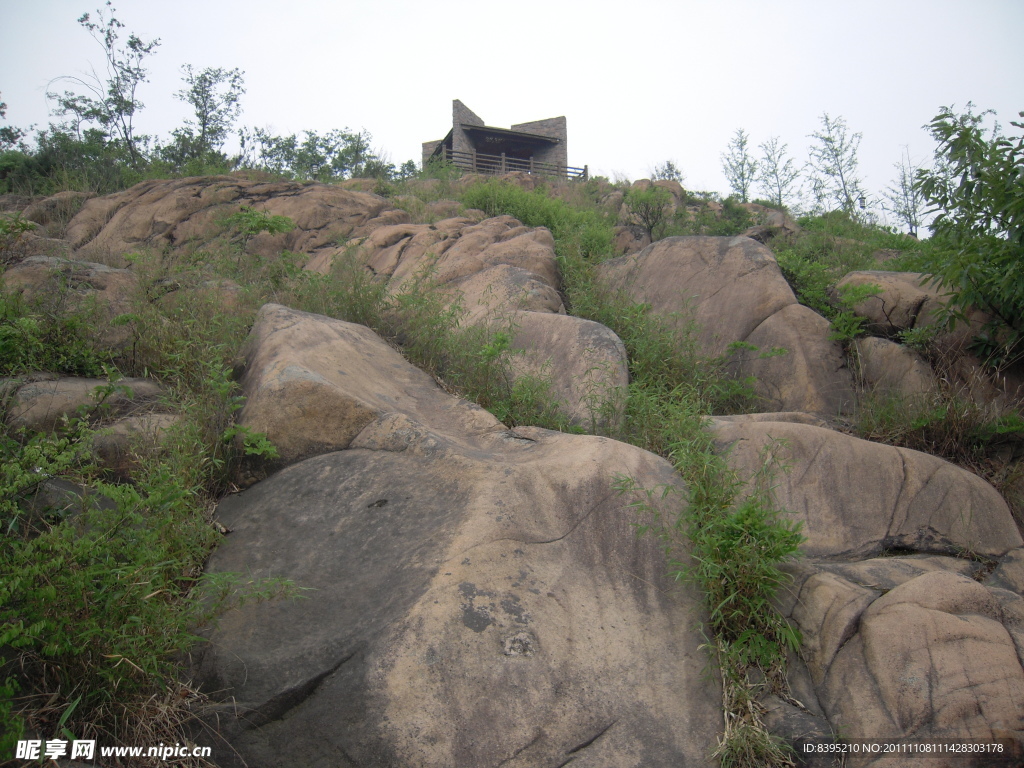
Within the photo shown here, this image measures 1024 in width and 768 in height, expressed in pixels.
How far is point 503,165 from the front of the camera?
760 inches

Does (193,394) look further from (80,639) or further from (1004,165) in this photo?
(1004,165)

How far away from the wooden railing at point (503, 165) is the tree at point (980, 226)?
1426 centimetres

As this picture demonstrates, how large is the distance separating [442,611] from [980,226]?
5.14 metres

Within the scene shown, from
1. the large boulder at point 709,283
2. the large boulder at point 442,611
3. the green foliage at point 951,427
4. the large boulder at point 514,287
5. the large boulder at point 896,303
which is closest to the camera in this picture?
the large boulder at point 442,611

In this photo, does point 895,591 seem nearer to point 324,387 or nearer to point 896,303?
point 324,387

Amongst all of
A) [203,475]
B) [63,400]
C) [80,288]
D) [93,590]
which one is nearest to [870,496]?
[203,475]

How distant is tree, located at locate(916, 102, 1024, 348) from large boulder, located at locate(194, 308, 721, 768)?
3371 mm

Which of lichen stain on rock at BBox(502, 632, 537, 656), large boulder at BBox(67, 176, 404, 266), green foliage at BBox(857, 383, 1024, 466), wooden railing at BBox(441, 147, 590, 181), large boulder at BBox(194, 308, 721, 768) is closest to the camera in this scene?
large boulder at BBox(194, 308, 721, 768)

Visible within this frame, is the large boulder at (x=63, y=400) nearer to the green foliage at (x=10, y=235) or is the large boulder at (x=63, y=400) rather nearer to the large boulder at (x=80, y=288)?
the large boulder at (x=80, y=288)

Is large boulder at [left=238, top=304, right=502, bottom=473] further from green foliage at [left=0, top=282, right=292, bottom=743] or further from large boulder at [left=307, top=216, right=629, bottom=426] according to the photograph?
large boulder at [left=307, top=216, right=629, bottom=426]

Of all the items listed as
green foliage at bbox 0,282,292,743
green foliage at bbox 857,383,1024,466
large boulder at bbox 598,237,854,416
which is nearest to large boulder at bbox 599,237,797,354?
large boulder at bbox 598,237,854,416

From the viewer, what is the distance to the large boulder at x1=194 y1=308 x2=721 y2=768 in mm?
2520

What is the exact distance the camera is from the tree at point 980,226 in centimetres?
486

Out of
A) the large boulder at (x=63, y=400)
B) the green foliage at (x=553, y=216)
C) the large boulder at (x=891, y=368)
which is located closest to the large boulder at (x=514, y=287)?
the green foliage at (x=553, y=216)
